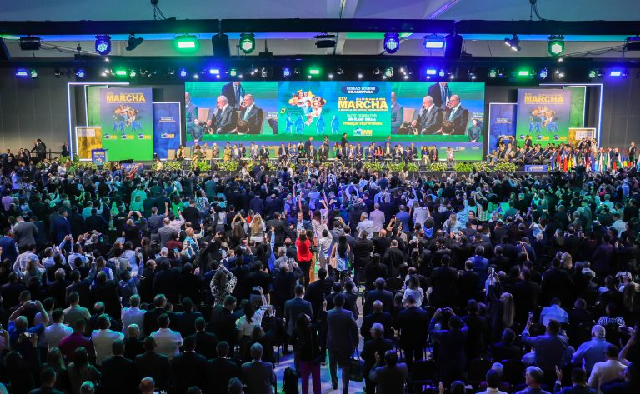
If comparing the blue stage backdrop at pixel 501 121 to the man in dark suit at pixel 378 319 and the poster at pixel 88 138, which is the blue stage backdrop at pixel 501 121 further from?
the man in dark suit at pixel 378 319

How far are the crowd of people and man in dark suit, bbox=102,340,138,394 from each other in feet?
0.05

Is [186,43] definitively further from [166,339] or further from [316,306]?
[166,339]

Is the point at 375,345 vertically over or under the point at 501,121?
under

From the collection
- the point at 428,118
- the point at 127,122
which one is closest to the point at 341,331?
the point at 428,118

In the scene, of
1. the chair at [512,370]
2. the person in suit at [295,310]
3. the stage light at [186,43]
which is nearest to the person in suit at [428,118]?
the stage light at [186,43]

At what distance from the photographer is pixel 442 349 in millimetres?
7156

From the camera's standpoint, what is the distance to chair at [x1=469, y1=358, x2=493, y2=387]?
6.79m

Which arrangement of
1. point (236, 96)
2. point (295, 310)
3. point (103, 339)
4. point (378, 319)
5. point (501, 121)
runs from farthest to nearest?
point (501, 121) < point (236, 96) < point (295, 310) < point (378, 319) < point (103, 339)

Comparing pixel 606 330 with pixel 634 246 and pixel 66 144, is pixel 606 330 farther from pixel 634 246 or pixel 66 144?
pixel 66 144

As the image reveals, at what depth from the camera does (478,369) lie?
22.3ft

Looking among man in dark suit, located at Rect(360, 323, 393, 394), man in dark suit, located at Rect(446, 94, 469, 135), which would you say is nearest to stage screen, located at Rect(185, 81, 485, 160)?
man in dark suit, located at Rect(446, 94, 469, 135)

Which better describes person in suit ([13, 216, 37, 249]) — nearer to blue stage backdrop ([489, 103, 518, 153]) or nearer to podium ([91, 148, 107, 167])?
podium ([91, 148, 107, 167])

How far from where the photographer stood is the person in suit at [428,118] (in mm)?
32750

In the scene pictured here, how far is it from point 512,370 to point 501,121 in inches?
1128
